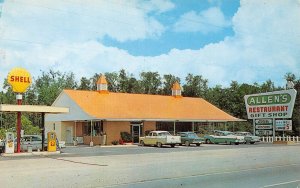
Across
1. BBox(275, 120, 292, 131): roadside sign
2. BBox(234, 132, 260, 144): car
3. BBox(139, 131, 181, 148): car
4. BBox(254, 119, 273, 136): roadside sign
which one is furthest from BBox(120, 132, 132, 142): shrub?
BBox(275, 120, 292, 131): roadside sign

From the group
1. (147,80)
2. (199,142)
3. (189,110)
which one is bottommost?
(199,142)

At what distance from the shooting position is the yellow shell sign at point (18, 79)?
96.4ft

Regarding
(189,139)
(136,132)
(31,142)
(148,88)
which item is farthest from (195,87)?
(31,142)

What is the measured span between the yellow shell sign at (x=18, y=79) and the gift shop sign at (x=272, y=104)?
26.3 m

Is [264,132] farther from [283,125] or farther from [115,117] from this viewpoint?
[115,117]

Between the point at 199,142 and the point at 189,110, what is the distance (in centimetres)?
1253

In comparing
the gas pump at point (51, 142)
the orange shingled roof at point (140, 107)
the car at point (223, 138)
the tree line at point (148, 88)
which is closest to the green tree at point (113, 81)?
the tree line at point (148, 88)

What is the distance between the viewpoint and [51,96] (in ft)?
239

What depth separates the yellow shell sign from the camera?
29.4m

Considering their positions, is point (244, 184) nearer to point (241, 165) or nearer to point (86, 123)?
point (241, 165)

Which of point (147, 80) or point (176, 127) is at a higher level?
point (147, 80)

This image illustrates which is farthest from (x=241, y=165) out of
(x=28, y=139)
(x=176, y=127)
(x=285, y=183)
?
(x=176, y=127)

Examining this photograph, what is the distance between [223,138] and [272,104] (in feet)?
22.9

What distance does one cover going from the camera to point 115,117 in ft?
138
